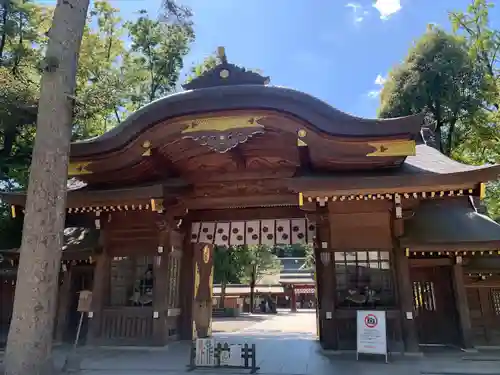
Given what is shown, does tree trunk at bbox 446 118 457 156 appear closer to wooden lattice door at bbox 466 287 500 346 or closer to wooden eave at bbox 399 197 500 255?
wooden eave at bbox 399 197 500 255

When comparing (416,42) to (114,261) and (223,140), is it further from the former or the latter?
(114,261)

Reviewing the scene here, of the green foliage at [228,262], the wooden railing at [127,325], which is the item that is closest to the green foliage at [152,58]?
the green foliage at [228,262]

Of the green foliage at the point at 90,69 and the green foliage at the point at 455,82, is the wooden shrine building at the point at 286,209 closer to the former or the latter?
the green foliage at the point at 90,69

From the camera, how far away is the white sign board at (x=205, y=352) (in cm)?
595

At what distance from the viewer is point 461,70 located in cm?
1609

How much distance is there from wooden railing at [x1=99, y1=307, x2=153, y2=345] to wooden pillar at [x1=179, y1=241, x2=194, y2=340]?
1.10m

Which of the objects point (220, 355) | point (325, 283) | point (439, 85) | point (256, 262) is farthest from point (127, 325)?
point (256, 262)

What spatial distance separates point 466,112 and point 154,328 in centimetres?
1482

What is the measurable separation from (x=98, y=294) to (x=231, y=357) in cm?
384

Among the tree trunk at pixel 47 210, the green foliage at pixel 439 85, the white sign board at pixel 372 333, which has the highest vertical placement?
the green foliage at pixel 439 85

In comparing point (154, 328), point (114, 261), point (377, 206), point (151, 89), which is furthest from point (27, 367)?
point (151, 89)

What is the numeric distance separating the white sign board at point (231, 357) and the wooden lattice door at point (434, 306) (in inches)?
177

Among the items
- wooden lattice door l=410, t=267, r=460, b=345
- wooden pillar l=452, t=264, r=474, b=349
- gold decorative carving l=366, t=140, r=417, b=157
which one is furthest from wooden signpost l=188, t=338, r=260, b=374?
wooden pillar l=452, t=264, r=474, b=349

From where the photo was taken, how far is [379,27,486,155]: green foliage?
16.1 m
